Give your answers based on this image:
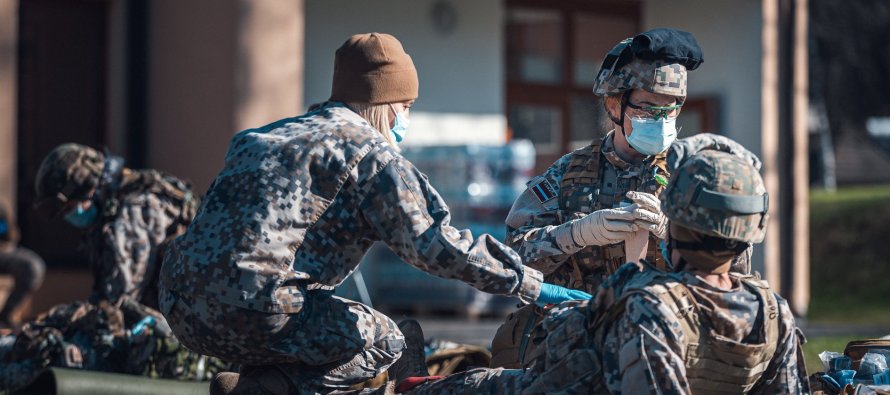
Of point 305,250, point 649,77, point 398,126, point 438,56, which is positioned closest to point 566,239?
point 649,77

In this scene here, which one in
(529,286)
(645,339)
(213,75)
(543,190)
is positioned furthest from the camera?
(213,75)

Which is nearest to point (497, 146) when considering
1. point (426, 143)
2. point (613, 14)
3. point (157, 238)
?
point (426, 143)

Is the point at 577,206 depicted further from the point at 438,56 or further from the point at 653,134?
the point at 438,56

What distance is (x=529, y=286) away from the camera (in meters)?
4.36

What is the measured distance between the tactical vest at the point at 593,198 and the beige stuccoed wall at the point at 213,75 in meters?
5.46

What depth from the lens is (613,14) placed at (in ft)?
47.4

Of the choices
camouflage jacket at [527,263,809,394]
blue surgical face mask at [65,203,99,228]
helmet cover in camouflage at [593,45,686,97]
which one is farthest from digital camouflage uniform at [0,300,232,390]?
camouflage jacket at [527,263,809,394]

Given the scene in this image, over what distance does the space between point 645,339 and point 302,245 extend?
1164mm

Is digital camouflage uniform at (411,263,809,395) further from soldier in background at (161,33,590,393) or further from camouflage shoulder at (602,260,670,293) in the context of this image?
soldier in background at (161,33,590,393)

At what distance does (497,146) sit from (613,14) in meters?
3.34

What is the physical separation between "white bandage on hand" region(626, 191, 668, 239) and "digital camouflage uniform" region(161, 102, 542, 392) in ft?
1.94

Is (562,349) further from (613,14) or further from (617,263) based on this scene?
(613,14)

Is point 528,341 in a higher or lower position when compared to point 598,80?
lower

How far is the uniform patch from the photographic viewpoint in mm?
5172
